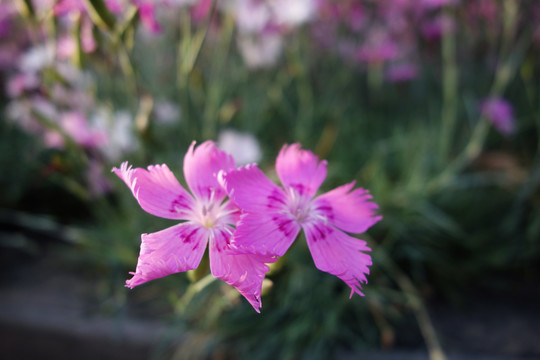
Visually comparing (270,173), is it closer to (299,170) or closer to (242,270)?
(299,170)

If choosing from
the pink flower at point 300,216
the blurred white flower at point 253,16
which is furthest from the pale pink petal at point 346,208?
the blurred white flower at point 253,16

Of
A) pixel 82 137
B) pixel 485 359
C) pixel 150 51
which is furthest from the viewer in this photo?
pixel 150 51

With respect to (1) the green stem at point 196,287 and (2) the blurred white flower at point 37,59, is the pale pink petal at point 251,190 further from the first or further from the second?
(2) the blurred white flower at point 37,59

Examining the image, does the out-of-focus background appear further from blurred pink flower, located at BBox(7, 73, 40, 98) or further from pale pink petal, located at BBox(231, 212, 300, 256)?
pale pink petal, located at BBox(231, 212, 300, 256)

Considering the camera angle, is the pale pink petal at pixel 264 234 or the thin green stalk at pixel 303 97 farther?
the thin green stalk at pixel 303 97

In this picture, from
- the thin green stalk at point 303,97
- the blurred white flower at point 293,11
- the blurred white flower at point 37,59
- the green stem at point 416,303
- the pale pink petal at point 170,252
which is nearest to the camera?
the pale pink petal at point 170,252

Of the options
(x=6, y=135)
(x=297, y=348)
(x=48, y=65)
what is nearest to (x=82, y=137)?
(x=48, y=65)

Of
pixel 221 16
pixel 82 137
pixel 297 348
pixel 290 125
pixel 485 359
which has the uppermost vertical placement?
pixel 221 16

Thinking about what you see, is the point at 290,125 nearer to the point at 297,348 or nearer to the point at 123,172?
the point at 297,348
